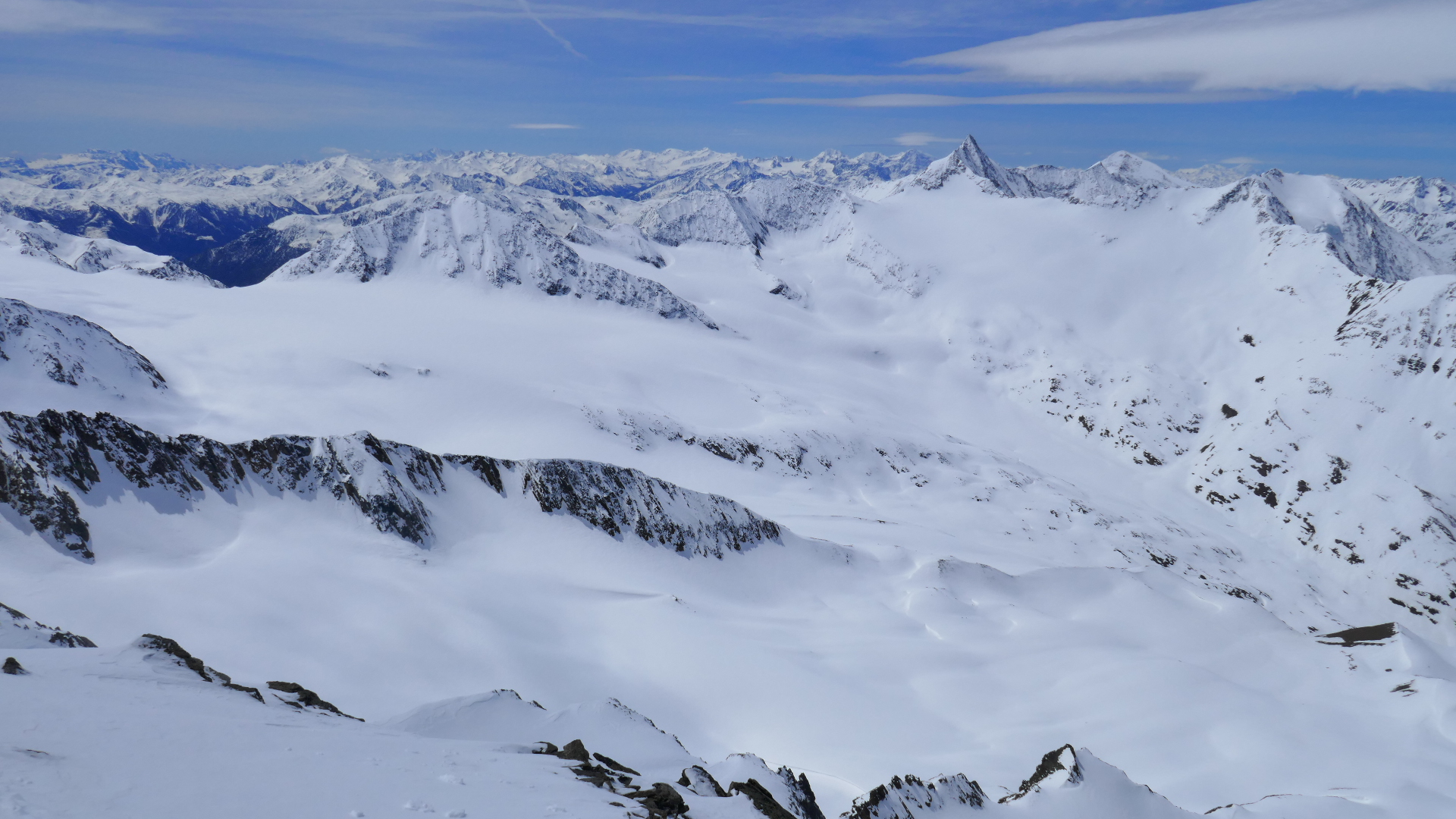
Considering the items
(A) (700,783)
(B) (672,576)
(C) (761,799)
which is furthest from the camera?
(B) (672,576)

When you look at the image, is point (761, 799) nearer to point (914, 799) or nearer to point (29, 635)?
point (914, 799)

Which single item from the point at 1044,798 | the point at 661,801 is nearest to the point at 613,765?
the point at 661,801

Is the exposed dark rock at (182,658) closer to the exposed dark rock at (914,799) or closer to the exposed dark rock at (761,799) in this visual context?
the exposed dark rock at (761,799)

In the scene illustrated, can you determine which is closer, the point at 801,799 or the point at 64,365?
the point at 801,799

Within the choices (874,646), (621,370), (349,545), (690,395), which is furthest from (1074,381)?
(349,545)

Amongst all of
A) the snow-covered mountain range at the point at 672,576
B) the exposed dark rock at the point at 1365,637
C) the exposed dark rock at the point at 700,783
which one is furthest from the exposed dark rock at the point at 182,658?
the exposed dark rock at the point at 1365,637

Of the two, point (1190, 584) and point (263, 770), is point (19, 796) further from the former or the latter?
point (1190, 584)

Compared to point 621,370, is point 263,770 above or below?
above
